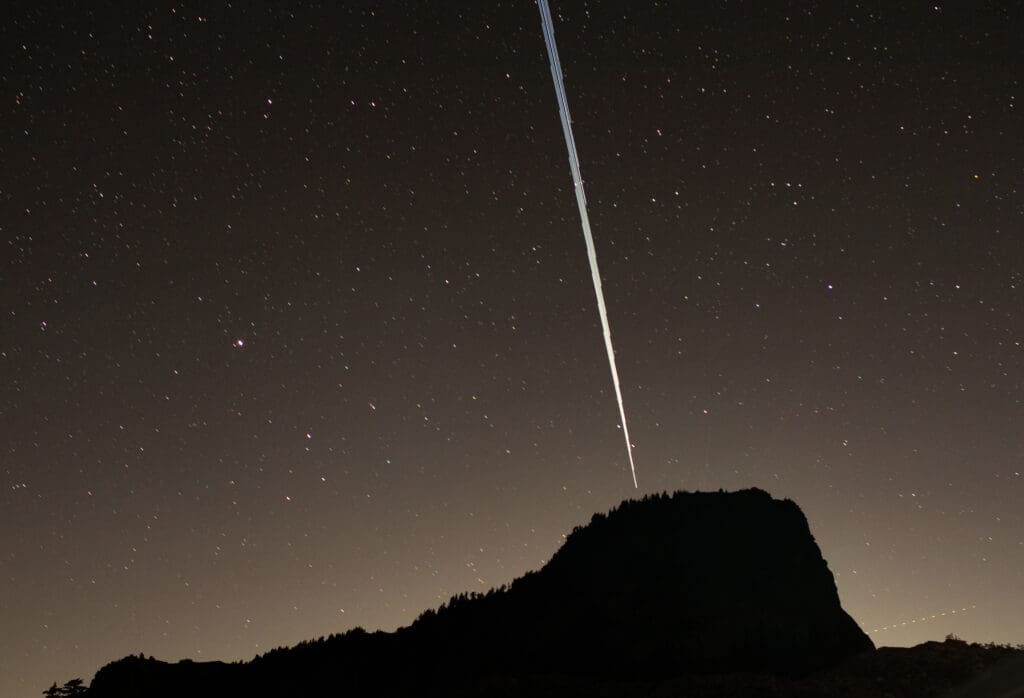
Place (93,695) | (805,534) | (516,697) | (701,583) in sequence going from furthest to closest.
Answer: (93,695) → (805,534) → (701,583) → (516,697)

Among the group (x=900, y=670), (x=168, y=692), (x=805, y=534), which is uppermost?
(x=805, y=534)

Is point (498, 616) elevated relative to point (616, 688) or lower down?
elevated

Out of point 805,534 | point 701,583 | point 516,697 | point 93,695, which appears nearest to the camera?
point 516,697

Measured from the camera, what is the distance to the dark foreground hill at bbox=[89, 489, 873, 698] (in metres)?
21.2

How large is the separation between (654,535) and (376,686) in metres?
8.96

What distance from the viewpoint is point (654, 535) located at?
24281mm

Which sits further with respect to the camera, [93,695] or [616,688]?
[93,695]

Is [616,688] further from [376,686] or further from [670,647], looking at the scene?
[376,686]

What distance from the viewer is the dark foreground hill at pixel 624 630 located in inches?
836

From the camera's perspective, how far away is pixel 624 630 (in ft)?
72.4

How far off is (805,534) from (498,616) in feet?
30.4

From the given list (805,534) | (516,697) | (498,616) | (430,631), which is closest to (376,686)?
(430,631)

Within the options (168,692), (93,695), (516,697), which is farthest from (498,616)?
(93,695)

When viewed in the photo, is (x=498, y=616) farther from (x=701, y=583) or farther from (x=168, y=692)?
(x=168, y=692)
